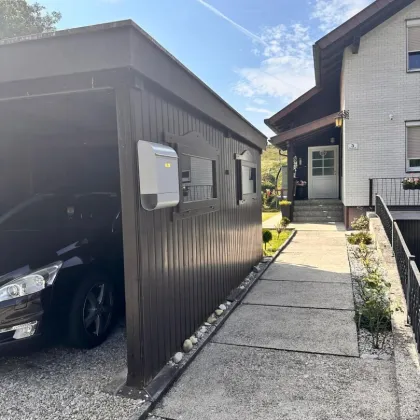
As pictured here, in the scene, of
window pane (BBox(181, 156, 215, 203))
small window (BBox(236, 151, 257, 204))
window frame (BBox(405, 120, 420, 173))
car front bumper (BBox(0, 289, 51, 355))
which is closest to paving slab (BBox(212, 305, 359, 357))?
window pane (BBox(181, 156, 215, 203))

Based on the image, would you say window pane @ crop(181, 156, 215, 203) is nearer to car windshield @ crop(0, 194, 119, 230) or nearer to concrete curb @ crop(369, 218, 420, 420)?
car windshield @ crop(0, 194, 119, 230)

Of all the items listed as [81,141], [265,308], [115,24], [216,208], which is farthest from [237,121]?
[115,24]

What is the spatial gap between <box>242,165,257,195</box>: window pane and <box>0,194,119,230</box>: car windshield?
7.56 feet

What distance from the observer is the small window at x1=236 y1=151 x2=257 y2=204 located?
5703 millimetres

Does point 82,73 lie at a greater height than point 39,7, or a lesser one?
lesser

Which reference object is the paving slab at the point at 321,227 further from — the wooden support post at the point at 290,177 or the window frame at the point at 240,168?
the window frame at the point at 240,168

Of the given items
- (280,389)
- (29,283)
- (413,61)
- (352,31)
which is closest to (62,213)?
(29,283)

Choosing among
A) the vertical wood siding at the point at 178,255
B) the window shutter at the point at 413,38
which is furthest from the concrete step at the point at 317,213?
the vertical wood siding at the point at 178,255

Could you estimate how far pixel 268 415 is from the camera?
2.40 m

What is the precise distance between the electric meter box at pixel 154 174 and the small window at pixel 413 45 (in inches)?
396

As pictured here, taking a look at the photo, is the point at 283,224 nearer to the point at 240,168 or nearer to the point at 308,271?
the point at 308,271

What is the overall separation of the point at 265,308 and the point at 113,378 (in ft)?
7.30

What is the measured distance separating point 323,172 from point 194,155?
11195 millimetres

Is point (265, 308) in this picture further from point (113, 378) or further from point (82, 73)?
point (82, 73)
